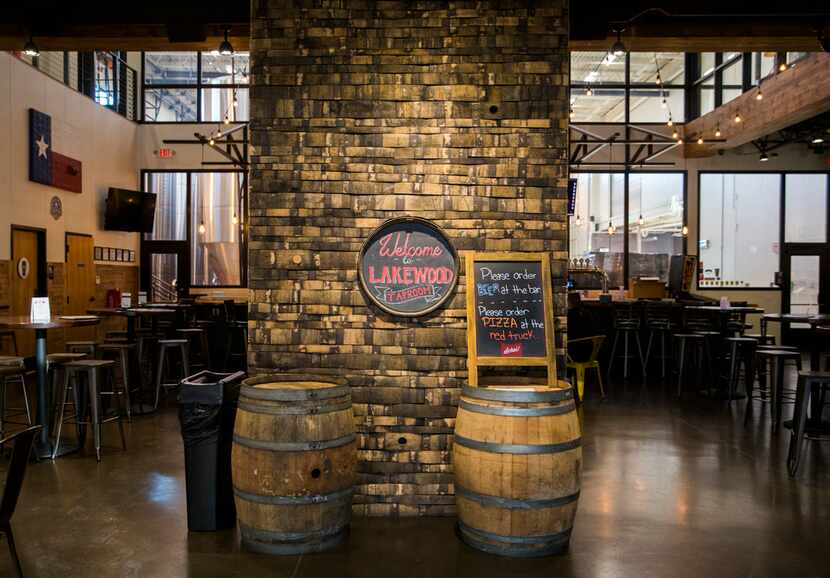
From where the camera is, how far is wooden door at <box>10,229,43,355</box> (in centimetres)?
862

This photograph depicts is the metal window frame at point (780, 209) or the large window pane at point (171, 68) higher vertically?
the large window pane at point (171, 68)

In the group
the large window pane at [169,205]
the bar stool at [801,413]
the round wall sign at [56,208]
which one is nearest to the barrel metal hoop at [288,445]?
the bar stool at [801,413]

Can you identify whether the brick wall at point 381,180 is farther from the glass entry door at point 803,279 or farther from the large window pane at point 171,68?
the glass entry door at point 803,279

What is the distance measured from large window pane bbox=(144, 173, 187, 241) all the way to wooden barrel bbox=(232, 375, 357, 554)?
425 inches

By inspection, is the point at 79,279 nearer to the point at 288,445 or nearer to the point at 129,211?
the point at 129,211

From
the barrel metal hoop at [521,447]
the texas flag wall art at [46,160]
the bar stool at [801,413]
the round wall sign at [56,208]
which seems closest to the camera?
the barrel metal hoop at [521,447]

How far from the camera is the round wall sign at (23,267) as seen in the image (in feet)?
28.6

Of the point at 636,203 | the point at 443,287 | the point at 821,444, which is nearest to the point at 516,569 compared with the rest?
the point at 443,287

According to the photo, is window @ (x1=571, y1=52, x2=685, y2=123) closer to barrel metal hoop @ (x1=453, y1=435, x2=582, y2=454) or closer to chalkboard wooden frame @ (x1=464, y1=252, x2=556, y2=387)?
chalkboard wooden frame @ (x1=464, y1=252, x2=556, y2=387)

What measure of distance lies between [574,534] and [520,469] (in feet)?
2.49

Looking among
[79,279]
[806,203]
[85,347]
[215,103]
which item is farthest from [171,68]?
[806,203]

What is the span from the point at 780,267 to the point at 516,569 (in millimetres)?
12450

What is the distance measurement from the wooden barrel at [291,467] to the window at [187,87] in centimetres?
1132

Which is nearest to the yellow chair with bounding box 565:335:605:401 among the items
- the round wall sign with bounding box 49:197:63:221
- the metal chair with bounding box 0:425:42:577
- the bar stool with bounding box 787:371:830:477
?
the bar stool with bounding box 787:371:830:477
